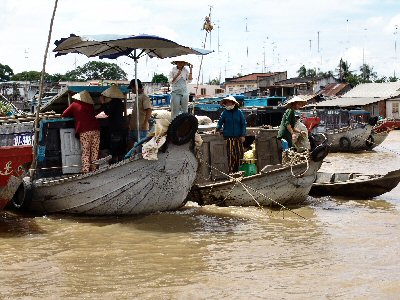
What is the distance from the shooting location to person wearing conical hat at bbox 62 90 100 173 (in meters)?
8.37

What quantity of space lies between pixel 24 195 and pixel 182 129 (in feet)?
8.25

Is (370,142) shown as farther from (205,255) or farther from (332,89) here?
(332,89)

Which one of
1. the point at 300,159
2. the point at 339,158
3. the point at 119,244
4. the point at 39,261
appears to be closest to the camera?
the point at 39,261

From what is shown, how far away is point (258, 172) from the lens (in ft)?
31.7

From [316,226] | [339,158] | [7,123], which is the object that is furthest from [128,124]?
[339,158]

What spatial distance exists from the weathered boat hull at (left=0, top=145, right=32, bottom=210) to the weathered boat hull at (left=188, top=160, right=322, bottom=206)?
108 inches

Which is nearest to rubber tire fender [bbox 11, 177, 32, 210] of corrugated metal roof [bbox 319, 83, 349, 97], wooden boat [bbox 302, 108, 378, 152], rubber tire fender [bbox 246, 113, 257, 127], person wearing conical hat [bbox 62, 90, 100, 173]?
person wearing conical hat [bbox 62, 90, 100, 173]

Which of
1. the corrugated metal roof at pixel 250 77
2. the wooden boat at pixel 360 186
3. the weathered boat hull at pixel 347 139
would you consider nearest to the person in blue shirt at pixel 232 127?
the wooden boat at pixel 360 186

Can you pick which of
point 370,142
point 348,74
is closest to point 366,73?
point 348,74

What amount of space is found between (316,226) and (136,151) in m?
2.72

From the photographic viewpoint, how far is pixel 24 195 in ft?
27.0

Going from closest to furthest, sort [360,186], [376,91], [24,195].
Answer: [24,195]
[360,186]
[376,91]

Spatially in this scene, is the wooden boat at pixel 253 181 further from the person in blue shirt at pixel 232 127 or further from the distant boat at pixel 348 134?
the distant boat at pixel 348 134

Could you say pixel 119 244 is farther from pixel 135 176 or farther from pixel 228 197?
pixel 228 197
